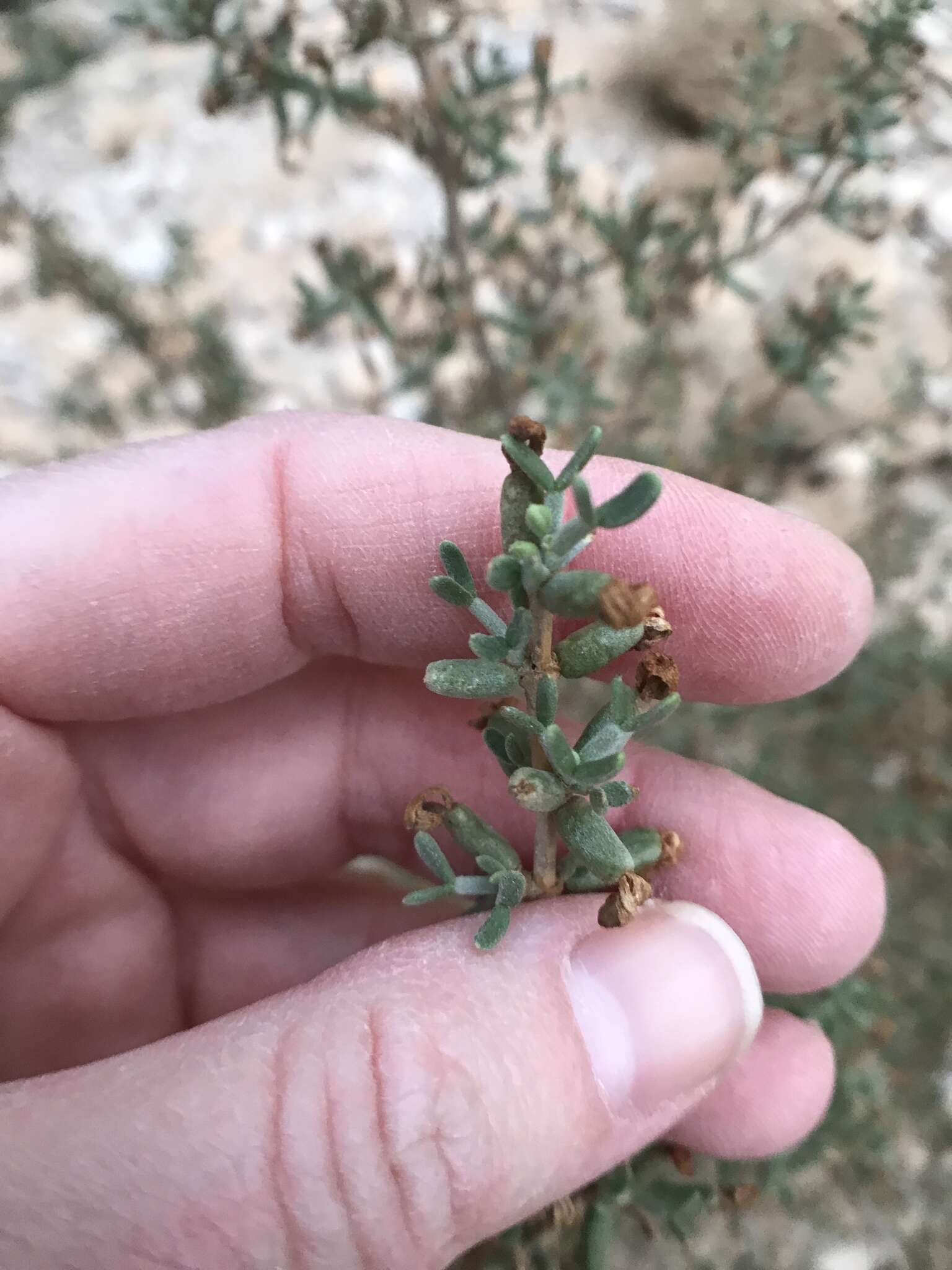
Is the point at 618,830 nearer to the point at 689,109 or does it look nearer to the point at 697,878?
the point at 697,878

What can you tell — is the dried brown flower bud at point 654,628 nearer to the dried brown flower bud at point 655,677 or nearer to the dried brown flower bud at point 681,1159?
the dried brown flower bud at point 655,677

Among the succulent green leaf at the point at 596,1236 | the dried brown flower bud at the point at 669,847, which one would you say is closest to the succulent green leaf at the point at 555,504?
the dried brown flower bud at the point at 669,847

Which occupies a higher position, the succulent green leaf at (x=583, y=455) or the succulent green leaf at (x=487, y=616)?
the succulent green leaf at (x=583, y=455)

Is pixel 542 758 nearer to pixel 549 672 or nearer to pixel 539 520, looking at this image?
pixel 549 672

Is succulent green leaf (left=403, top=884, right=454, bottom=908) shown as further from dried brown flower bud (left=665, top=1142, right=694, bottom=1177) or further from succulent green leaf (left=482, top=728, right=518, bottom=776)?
dried brown flower bud (left=665, top=1142, right=694, bottom=1177)

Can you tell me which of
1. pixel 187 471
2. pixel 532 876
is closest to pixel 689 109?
pixel 187 471

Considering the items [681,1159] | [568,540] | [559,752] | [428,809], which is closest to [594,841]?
[559,752]

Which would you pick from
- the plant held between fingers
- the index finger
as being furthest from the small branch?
the index finger
